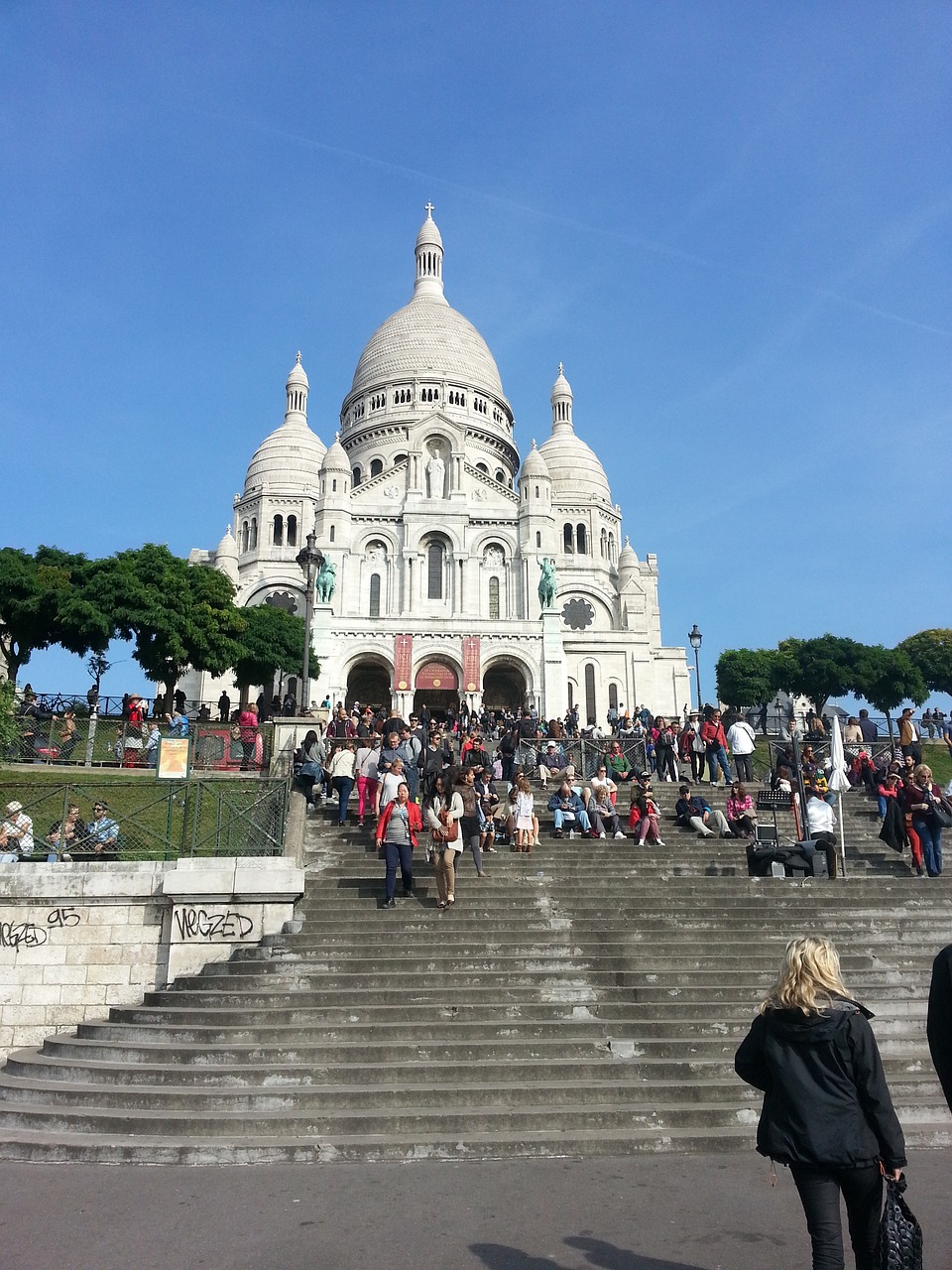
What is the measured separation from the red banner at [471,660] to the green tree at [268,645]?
285 inches

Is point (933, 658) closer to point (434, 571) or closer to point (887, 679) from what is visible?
point (887, 679)

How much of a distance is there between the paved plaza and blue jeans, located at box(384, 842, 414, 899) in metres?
4.42

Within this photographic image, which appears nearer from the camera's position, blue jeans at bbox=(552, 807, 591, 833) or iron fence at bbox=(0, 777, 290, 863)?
iron fence at bbox=(0, 777, 290, 863)

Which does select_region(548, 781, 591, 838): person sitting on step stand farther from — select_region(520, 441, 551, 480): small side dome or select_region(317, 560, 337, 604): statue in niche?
select_region(520, 441, 551, 480): small side dome

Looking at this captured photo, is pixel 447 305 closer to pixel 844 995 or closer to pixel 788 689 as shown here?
pixel 788 689

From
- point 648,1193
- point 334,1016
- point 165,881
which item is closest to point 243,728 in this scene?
point 165,881

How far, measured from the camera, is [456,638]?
48094mm

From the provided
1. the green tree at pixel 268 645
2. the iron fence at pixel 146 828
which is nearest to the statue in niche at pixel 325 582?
the green tree at pixel 268 645

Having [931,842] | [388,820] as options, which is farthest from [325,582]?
[388,820]

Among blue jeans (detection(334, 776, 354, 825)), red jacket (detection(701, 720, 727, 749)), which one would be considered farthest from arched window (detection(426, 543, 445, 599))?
blue jeans (detection(334, 776, 354, 825))

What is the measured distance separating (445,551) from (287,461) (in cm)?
1685

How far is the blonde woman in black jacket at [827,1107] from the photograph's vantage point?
416 cm

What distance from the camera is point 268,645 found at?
43.7m

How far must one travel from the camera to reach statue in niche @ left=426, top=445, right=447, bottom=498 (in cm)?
5788
